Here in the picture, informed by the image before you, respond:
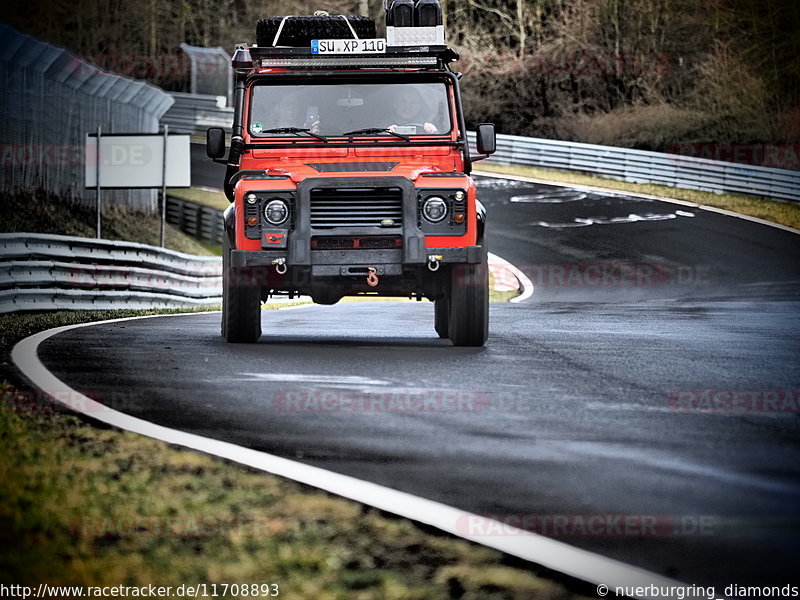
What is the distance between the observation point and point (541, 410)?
305 inches

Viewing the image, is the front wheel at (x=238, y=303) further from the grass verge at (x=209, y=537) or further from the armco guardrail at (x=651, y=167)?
the armco guardrail at (x=651, y=167)

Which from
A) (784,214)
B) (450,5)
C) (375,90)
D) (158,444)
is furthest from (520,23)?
(158,444)

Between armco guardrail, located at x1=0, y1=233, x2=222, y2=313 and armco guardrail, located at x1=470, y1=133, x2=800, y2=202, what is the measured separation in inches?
801

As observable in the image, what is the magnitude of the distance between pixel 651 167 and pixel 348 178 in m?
31.3

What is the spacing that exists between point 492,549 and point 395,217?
23.6 ft

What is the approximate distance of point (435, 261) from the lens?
11297 millimetres

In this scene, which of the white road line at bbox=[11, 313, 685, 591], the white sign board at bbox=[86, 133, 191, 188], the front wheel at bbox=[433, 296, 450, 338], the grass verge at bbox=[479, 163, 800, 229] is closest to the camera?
the white road line at bbox=[11, 313, 685, 591]

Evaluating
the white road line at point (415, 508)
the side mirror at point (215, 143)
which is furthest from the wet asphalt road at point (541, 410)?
the side mirror at point (215, 143)

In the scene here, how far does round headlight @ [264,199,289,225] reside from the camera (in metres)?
11.4

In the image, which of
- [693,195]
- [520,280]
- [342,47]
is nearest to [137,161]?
[520,280]

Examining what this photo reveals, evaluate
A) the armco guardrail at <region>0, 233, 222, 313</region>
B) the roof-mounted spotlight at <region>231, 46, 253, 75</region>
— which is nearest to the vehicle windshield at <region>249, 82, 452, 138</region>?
the roof-mounted spotlight at <region>231, 46, 253, 75</region>

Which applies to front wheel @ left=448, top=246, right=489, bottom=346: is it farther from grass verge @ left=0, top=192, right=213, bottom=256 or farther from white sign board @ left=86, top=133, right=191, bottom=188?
white sign board @ left=86, top=133, right=191, bottom=188

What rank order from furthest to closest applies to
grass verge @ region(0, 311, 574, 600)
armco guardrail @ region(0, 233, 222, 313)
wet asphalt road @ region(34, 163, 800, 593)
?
armco guardrail @ region(0, 233, 222, 313) → wet asphalt road @ region(34, 163, 800, 593) → grass verge @ region(0, 311, 574, 600)

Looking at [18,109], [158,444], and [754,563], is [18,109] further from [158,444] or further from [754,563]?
[754,563]
